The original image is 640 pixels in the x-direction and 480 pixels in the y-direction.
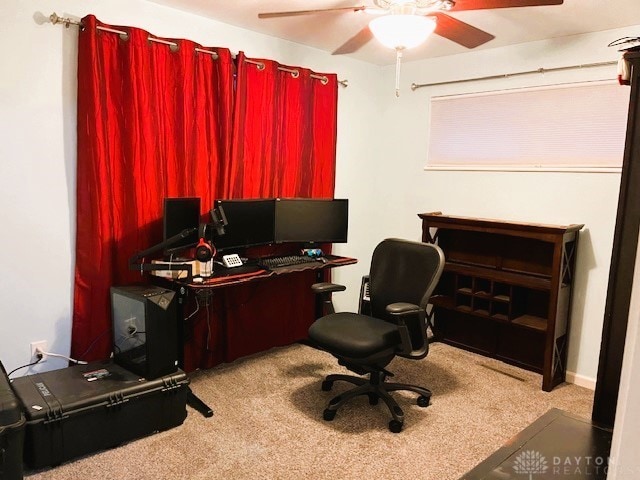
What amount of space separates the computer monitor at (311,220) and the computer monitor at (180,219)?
2.27 feet

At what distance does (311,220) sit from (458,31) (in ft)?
5.56

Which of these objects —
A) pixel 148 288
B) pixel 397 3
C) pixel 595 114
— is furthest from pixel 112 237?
pixel 595 114

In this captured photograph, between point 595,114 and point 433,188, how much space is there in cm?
131

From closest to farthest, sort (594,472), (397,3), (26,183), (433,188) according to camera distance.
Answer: (594,472)
(397,3)
(26,183)
(433,188)

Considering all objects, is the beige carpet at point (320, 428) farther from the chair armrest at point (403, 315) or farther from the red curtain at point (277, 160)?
the chair armrest at point (403, 315)

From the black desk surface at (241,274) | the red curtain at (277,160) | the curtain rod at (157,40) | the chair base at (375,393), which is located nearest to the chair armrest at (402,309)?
the chair base at (375,393)

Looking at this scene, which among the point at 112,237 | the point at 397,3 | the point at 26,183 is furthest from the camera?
the point at 112,237

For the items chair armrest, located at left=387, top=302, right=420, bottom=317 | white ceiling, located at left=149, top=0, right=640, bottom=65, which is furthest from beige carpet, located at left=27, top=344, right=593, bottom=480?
white ceiling, located at left=149, top=0, right=640, bottom=65

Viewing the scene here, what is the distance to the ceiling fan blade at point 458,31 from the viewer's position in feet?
7.84

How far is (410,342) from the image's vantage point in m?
2.63

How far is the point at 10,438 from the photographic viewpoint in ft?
6.31

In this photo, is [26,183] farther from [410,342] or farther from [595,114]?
[595,114]

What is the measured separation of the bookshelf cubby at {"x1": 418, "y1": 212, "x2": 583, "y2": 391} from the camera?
325 centimetres

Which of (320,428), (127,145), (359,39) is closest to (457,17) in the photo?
(359,39)
